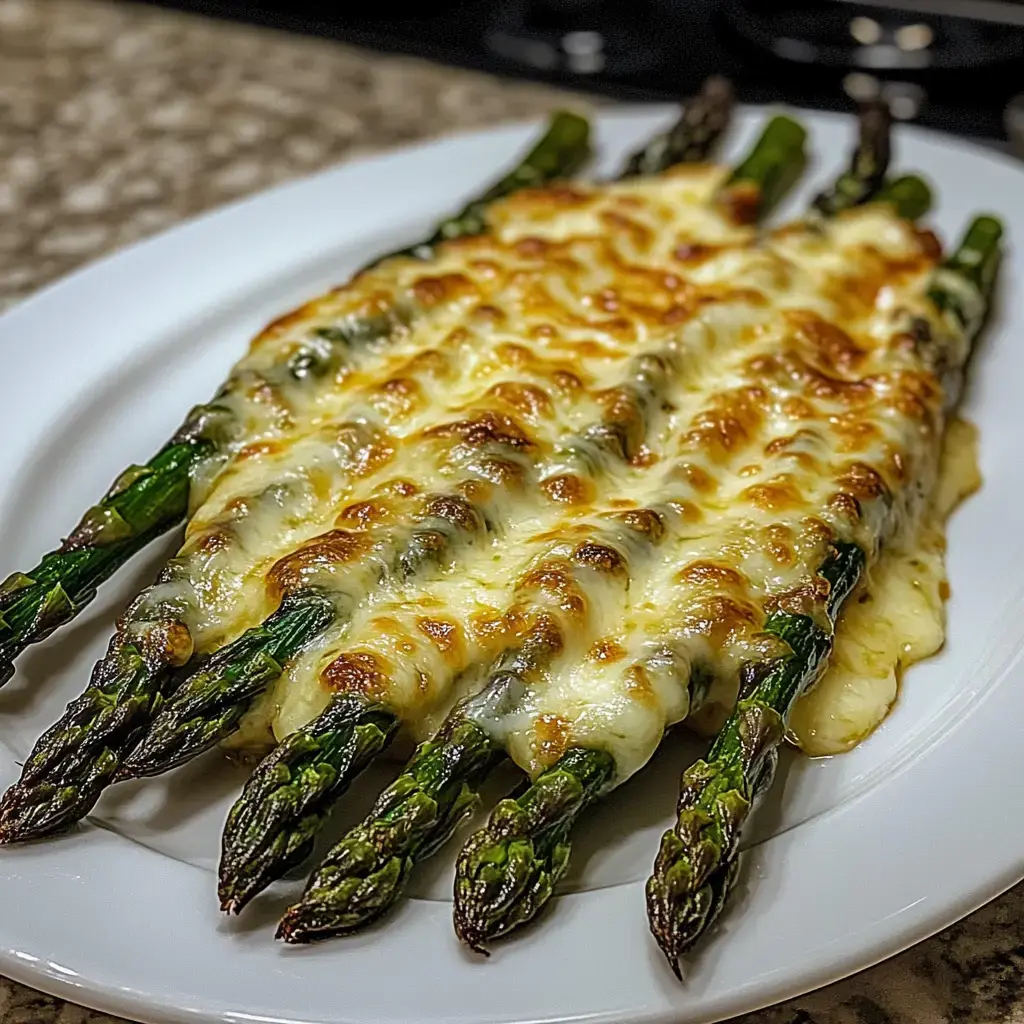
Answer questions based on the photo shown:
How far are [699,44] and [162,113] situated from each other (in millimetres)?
2414

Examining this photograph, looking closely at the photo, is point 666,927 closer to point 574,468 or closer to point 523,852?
point 523,852

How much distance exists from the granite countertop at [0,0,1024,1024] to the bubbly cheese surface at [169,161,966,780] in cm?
176

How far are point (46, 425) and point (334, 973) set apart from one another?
71.2 inches

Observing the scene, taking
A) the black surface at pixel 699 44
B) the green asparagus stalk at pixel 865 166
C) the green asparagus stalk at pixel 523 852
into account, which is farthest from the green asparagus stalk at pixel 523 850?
the black surface at pixel 699 44

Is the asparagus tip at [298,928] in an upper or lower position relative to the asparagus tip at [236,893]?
lower

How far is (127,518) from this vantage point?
2.84 m

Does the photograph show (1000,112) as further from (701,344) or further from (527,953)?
(527,953)

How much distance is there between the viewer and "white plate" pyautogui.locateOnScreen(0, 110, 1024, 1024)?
80.2 inches

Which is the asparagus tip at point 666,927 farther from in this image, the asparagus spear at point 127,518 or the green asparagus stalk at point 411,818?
the asparagus spear at point 127,518

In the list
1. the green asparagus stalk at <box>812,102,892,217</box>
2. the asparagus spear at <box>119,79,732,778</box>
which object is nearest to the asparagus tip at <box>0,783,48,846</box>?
the asparagus spear at <box>119,79,732,778</box>

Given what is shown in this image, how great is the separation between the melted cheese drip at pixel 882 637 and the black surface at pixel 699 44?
9.96 ft

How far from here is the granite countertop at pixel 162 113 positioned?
4.92m

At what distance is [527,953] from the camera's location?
211 cm

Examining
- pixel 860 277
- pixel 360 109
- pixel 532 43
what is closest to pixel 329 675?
pixel 860 277
